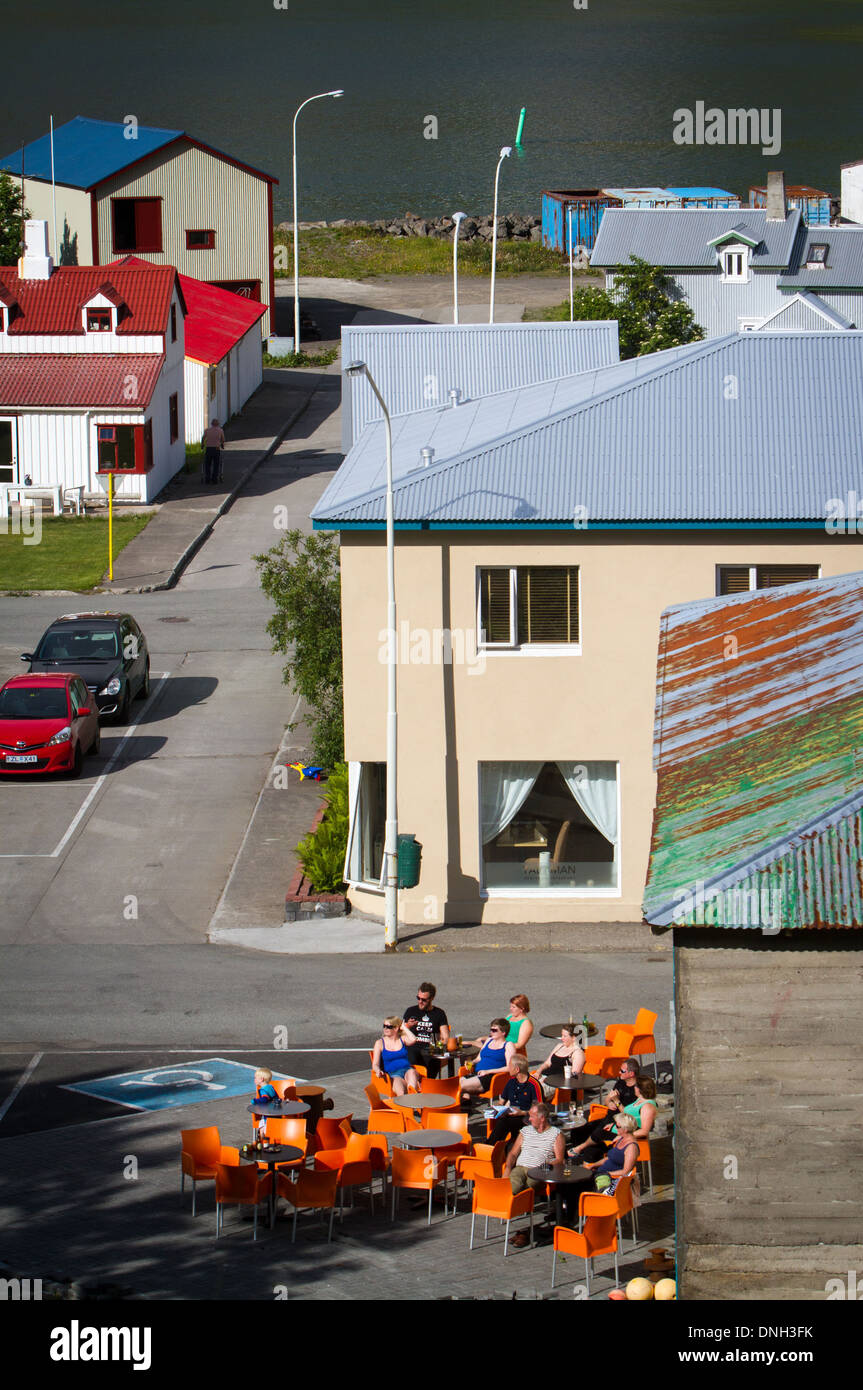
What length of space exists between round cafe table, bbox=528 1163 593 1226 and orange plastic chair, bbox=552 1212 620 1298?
85cm

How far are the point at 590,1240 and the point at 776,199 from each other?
53.5 metres

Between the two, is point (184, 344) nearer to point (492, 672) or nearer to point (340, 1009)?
point (492, 672)

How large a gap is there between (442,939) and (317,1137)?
27.7 ft

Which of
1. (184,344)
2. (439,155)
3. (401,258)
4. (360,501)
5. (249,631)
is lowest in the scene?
(249,631)

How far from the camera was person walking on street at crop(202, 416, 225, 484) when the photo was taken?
1999 inches

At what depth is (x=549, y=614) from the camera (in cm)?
2483

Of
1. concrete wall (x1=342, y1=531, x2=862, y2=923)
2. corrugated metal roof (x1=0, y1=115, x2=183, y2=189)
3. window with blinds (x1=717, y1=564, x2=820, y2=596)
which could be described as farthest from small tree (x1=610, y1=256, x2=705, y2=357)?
concrete wall (x1=342, y1=531, x2=862, y2=923)

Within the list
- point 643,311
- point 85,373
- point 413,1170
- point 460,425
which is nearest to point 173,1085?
point 413,1170

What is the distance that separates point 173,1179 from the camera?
641 inches

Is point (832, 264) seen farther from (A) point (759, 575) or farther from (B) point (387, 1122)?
(B) point (387, 1122)

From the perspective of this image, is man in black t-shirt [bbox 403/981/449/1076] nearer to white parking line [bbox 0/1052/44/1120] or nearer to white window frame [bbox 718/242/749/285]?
white parking line [bbox 0/1052/44/1120]

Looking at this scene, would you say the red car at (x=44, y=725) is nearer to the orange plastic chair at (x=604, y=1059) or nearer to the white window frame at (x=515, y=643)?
the white window frame at (x=515, y=643)
